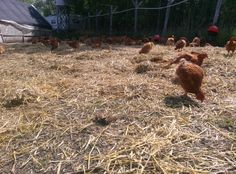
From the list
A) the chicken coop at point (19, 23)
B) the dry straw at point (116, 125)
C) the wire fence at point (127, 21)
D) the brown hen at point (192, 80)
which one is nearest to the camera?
the dry straw at point (116, 125)

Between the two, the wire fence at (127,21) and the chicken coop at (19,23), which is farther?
the wire fence at (127,21)

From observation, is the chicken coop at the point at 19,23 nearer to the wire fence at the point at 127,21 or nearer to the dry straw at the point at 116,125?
the wire fence at the point at 127,21

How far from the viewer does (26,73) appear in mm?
6371

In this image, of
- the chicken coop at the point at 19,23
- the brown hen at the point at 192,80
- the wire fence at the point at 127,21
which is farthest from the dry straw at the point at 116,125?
the wire fence at the point at 127,21

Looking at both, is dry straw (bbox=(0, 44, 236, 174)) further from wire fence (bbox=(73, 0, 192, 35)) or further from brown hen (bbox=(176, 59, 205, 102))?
wire fence (bbox=(73, 0, 192, 35))

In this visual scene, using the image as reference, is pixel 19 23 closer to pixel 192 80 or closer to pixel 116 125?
Result: pixel 192 80

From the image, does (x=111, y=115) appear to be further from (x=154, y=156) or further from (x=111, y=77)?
(x=111, y=77)

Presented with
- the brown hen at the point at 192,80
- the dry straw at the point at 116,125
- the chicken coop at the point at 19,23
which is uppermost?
the brown hen at the point at 192,80

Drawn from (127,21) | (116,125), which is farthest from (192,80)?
(127,21)

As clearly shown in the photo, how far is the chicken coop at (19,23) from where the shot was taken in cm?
1656

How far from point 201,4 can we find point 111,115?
14.4 meters

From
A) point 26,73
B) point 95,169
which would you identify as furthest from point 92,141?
point 26,73

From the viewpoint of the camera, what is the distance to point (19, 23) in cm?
1905

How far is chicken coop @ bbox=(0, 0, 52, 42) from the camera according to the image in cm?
1656
